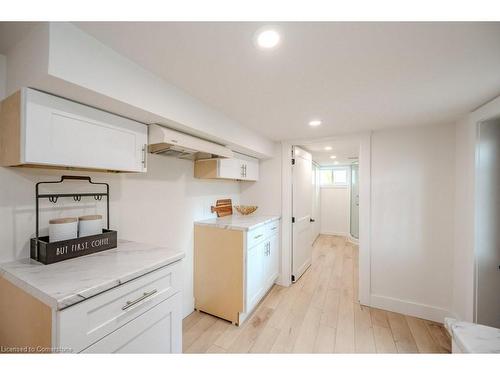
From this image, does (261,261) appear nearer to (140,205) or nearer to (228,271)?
(228,271)

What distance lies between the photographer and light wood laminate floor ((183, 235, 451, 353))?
1.71 meters

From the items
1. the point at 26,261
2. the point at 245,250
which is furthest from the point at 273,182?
the point at 26,261

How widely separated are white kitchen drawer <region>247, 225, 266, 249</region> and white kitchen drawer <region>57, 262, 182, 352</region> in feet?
3.12

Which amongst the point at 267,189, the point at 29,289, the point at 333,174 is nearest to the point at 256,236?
the point at 267,189

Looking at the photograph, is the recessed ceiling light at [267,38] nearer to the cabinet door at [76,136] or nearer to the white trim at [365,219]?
the cabinet door at [76,136]

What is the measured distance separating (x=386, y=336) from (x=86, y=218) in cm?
269

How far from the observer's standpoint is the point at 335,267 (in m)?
3.52

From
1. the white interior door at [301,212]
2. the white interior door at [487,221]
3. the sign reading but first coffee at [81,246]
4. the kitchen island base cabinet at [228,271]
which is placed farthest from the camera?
the white interior door at [301,212]

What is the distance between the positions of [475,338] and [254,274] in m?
1.62

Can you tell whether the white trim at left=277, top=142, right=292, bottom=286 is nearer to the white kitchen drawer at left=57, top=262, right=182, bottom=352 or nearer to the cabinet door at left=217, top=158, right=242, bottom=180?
the cabinet door at left=217, top=158, right=242, bottom=180

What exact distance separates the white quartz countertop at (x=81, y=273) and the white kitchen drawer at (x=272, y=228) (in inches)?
56.2

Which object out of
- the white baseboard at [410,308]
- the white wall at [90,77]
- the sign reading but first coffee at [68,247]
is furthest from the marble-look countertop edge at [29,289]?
the white baseboard at [410,308]

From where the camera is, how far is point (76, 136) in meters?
1.05

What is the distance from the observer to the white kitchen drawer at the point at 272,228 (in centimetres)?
252
